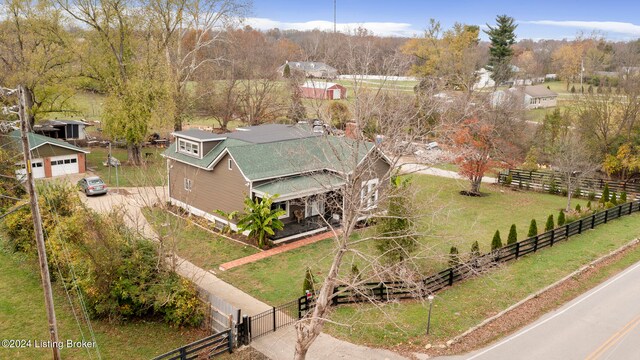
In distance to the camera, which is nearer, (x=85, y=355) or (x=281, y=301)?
(x=85, y=355)

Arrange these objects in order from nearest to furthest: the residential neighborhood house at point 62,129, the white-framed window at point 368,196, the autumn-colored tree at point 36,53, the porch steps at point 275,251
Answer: the white-framed window at point 368,196
the porch steps at point 275,251
the autumn-colored tree at point 36,53
the residential neighborhood house at point 62,129

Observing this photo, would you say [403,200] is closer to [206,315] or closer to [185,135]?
[206,315]

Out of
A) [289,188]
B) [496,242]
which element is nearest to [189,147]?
[289,188]

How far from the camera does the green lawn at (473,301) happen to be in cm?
1602

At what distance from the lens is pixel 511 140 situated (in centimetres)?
4409

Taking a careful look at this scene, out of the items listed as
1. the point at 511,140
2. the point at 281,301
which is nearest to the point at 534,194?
the point at 511,140

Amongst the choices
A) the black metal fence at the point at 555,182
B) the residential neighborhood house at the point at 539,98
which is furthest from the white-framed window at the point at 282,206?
the residential neighborhood house at the point at 539,98

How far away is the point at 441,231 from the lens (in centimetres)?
2589

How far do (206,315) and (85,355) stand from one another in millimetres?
3846

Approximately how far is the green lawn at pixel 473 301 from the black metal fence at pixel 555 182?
39.8 ft

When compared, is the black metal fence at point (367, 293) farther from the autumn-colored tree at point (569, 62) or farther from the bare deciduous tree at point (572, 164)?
the autumn-colored tree at point (569, 62)

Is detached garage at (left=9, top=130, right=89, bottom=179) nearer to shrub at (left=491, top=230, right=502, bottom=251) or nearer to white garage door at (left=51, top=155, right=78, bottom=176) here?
white garage door at (left=51, top=155, right=78, bottom=176)

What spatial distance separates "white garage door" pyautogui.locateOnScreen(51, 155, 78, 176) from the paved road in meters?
32.8

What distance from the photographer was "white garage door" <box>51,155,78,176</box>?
119ft
